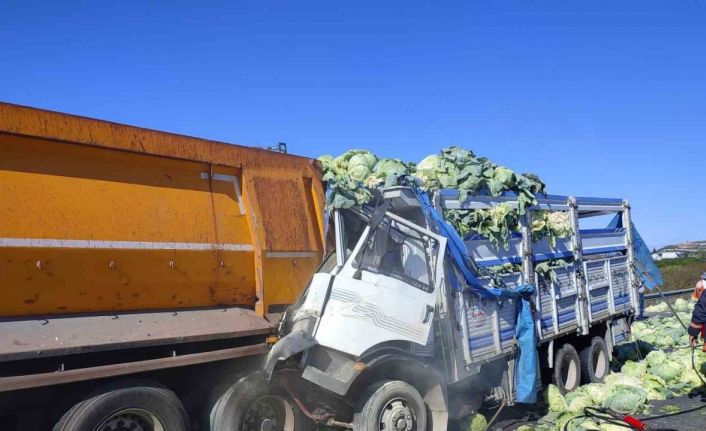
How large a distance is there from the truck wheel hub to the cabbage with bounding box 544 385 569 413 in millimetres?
2924

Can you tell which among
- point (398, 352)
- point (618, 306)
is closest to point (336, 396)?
point (398, 352)

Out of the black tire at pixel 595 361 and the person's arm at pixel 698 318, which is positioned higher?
the person's arm at pixel 698 318

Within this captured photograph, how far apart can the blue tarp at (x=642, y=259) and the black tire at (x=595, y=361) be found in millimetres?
1926

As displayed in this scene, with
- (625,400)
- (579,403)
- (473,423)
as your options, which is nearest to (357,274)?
(473,423)

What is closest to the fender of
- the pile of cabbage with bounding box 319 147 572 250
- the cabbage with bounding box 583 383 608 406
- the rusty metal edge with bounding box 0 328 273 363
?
the rusty metal edge with bounding box 0 328 273 363

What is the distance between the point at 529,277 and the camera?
6.99 m

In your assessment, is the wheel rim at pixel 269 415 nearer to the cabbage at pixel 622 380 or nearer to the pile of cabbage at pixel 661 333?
the cabbage at pixel 622 380

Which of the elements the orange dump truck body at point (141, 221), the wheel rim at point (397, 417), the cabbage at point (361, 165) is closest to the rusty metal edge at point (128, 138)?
the orange dump truck body at point (141, 221)

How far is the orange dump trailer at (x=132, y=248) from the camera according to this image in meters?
3.60

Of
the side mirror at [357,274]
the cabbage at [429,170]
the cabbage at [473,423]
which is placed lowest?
the cabbage at [473,423]

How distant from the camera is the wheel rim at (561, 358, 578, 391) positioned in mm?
7930

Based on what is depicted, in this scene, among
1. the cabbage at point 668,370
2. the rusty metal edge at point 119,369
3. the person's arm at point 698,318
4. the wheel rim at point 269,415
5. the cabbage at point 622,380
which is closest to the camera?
the rusty metal edge at point 119,369

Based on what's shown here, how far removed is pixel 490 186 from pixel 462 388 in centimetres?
247

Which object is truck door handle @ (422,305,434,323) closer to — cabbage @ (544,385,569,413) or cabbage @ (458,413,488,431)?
cabbage @ (458,413,488,431)
